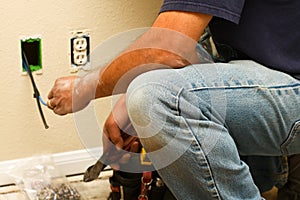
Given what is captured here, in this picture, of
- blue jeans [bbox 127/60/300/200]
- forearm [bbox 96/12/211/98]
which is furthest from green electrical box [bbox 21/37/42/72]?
blue jeans [bbox 127/60/300/200]

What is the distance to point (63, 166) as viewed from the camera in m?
1.80

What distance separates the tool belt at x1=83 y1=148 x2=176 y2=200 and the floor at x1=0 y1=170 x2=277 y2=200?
12cm

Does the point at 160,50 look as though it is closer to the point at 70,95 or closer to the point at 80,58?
the point at 70,95

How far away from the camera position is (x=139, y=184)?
153 cm

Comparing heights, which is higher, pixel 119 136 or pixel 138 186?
pixel 119 136

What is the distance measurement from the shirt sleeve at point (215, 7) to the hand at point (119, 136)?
295 mm

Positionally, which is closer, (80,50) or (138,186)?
(138,186)

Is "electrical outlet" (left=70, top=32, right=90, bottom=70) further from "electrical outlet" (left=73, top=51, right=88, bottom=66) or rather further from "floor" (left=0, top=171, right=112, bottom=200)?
"floor" (left=0, top=171, right=112, bottom=200)

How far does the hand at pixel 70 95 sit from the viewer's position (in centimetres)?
130

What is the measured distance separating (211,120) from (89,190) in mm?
679

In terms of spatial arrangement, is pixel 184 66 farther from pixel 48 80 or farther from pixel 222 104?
pixel 48 80

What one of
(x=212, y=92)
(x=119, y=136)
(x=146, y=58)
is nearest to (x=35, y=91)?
(x=119, y=136)

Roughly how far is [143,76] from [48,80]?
1.85 ft

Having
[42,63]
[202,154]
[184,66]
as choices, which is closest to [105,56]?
[42,63]
